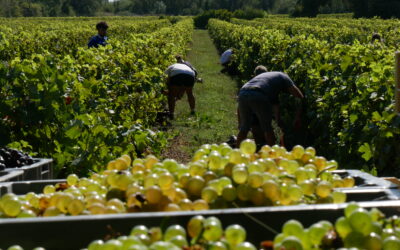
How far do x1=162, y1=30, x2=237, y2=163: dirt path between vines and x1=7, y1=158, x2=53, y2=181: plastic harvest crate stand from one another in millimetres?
5898

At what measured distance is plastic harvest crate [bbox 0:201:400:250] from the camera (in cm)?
172

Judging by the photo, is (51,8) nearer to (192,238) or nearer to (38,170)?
(38,170)

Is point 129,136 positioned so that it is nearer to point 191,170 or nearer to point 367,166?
point 367,166

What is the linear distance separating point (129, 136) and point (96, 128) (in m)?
1.04

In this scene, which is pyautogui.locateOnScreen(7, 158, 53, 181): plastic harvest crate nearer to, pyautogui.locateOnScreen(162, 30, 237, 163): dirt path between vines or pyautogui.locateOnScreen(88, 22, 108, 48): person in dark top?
pyautogui.locateOnScreen(162, 30, 237, 163): dirt path between vines

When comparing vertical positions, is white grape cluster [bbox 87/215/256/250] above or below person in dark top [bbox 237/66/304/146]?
above

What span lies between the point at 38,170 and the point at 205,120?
966 centimetres

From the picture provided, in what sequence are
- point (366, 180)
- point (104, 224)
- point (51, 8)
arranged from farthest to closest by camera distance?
point (51, 8) → point (366, 180) → point (104, 224)

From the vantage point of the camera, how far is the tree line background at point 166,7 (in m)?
86.9

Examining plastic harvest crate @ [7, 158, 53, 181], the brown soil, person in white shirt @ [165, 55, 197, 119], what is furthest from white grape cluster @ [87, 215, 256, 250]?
person in white shirt @ [165, 55, 197, 119]

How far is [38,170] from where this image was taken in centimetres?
332

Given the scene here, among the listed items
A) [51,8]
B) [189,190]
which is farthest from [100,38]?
[51,8]

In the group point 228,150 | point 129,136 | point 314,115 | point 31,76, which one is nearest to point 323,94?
point 314,115

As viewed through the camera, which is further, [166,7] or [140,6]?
[140,6]
